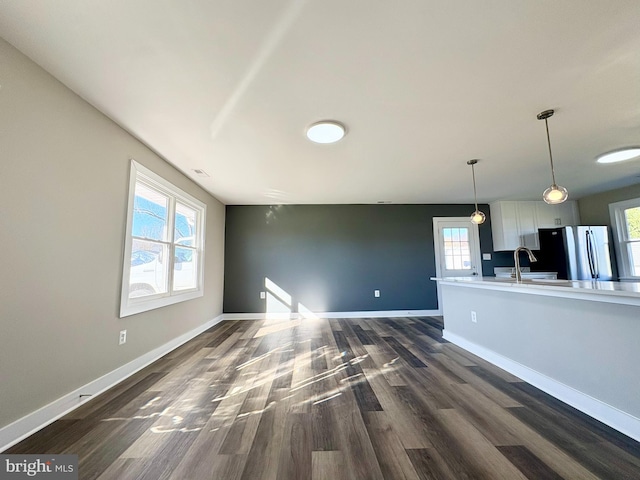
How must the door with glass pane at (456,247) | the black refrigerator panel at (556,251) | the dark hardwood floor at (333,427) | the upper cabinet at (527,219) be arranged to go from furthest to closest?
1. the door with glass pane at (456,247)
2. the upper cabinet at (527,219)
3. the black refrigerator panel at (556,251)
4. the dark hardwood floor at (333,427)

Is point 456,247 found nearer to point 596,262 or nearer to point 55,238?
point 596,262

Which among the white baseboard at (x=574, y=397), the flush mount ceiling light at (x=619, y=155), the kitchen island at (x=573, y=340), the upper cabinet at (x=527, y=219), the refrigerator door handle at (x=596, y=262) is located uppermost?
the flush mount ceiling light at (x=619, y=155)

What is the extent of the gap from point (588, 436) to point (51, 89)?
13.6 feet

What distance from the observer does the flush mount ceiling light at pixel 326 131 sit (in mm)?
2252

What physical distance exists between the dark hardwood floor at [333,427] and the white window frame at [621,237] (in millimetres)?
4086

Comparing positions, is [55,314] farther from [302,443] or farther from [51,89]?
[302,443]

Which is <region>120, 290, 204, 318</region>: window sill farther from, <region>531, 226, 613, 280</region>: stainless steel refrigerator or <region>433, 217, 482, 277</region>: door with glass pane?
<region>531, 226, 613, 280</region>: stainless steel refrigerator

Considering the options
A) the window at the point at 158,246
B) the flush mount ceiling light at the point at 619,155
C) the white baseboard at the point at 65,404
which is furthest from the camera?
the flush mount ceiling light at the point at 619,155

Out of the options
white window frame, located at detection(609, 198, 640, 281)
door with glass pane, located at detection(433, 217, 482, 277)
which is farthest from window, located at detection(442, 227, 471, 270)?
white window frame, located at detection(609, 198, 640, 281)

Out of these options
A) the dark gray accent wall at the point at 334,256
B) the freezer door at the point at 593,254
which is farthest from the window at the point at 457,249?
the freezer door at the point at 593,254

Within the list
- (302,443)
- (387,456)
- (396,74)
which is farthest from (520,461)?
(396,74)

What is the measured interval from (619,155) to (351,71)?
3.53 meters

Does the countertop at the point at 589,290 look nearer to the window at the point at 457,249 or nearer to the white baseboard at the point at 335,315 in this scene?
the white baseboard at the point at 335,315

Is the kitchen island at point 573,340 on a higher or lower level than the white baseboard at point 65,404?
higher
